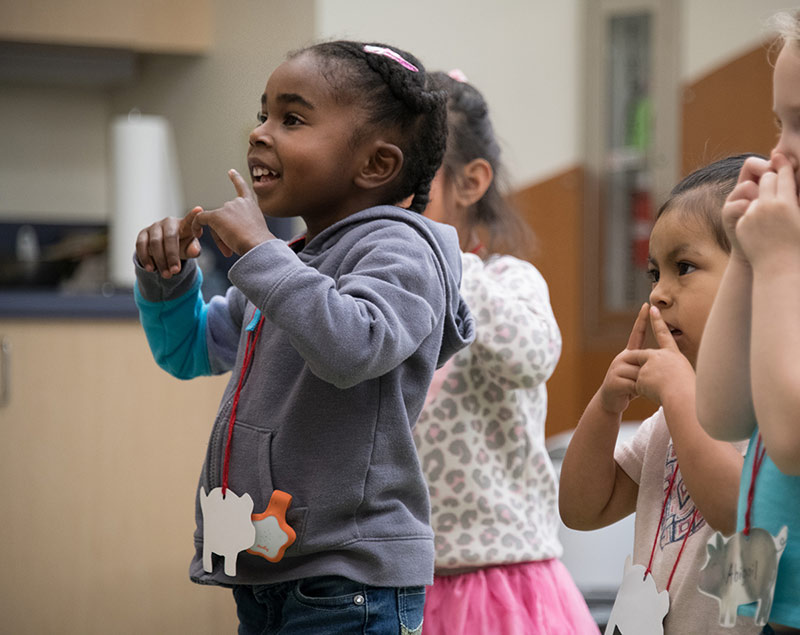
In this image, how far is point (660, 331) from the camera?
946 millimetres

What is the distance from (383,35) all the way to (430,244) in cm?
181

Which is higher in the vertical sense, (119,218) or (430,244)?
(119,218)

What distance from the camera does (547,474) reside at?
147 centimetres

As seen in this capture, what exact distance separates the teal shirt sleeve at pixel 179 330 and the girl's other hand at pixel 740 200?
26.5 inches

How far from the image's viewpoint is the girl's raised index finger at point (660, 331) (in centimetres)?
94

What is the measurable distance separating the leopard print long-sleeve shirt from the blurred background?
0.35 meters

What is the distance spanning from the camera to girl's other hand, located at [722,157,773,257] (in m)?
0.76

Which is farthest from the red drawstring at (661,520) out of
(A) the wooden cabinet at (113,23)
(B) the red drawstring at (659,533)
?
(A) the wooden cabinet at (113,23)

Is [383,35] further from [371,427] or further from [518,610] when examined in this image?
[371,427]

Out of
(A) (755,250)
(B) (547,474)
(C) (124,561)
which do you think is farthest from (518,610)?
(C) (124,561)

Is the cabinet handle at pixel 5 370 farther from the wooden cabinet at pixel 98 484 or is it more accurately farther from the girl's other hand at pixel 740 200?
the girl's other hand at pixel 740 200

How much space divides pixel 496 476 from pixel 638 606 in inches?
19.6

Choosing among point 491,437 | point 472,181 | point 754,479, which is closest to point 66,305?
point 472,181

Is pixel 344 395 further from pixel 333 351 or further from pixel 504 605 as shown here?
pixel 504 605
